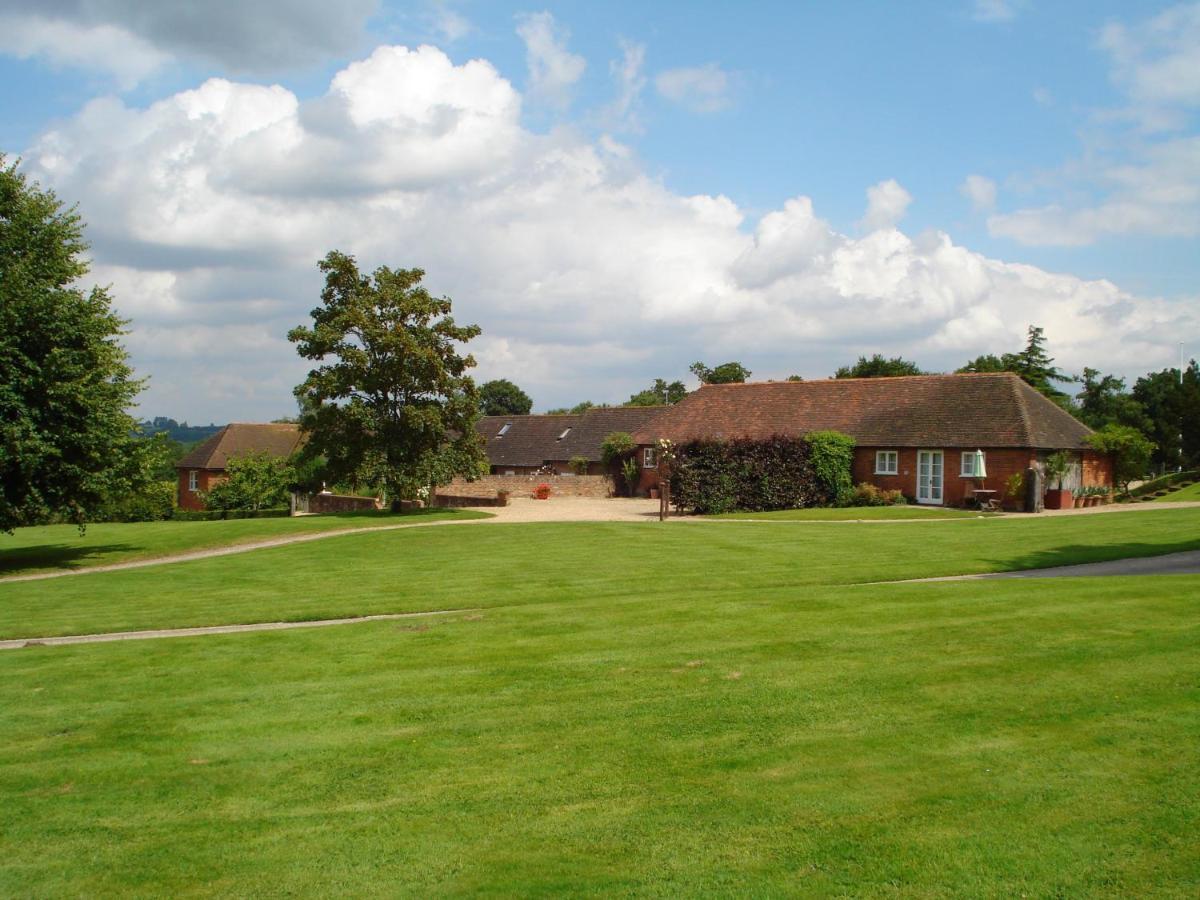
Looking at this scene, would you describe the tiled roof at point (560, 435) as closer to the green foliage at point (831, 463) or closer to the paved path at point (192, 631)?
the green foliage at point (831, 463)

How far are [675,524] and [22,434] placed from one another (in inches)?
724

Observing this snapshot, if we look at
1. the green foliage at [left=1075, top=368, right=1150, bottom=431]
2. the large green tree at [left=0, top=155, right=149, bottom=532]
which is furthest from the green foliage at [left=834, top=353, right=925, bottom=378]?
the large green tree at [left=0, top=155, right=149, bottom=532]

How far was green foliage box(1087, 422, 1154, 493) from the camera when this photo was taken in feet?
134

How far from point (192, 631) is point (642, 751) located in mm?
8713

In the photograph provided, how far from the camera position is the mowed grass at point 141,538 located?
25.8m

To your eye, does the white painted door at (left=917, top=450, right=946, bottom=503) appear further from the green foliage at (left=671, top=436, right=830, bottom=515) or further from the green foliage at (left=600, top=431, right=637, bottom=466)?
the green foliage at (left=600, top=431, right=637, bottom=466)

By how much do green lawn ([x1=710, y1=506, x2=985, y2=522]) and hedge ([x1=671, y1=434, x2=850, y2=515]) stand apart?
1.26 metres

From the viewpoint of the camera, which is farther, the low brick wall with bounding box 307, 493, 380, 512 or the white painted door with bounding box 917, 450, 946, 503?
the low brick wall with bounding box 307, 493, 380, 512

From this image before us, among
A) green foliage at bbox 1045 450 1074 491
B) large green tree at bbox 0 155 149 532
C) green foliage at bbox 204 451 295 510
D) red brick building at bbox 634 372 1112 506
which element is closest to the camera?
large green tree at bbox 0 155 149 532

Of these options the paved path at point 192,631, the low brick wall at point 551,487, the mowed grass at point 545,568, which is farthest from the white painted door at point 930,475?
the paved path at point 192,631

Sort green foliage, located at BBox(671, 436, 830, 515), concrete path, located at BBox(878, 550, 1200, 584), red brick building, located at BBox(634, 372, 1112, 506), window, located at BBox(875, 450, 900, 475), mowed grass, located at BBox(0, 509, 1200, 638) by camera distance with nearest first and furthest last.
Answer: mowed grass, located at BBox(0, 509, 1200, 638)
concrete path, located at BBox(878, 550, 1200, 584)
red brick building, located at BBox(634, 372, 1112, 506)
green foliage, located at BBox(671, 436, 830, 515)
window, located at BBox(875, 450, 900, 475)

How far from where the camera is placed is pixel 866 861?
533 cm

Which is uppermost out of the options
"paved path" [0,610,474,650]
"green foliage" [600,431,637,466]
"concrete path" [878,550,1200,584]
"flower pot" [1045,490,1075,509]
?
"green foliage" [600,431,637,466]

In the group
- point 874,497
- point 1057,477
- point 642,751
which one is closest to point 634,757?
point 642,751
